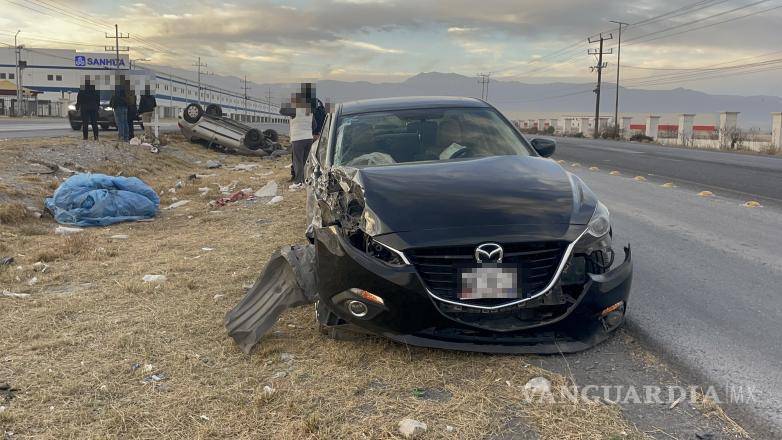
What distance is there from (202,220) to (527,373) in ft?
21.9

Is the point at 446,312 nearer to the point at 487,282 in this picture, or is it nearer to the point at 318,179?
the point at 487,282

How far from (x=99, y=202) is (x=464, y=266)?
7123 mm

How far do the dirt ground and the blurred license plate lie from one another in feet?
1.43

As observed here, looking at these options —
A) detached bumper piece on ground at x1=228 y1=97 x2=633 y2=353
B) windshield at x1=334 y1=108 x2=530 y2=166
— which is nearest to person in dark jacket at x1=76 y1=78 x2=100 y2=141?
windshield at x1=334 y1=108 x2=530 y2=166

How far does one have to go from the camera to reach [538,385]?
10.6 feet

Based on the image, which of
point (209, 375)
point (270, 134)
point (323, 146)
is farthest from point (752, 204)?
point (270, 134)

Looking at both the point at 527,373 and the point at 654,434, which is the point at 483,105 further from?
the point at 654,434

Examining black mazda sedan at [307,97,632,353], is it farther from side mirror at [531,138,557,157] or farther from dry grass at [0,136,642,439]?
side mirror at [531,138,557,157]

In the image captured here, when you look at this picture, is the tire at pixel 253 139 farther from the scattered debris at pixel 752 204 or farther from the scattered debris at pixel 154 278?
the scattered debris at pixel 154 278

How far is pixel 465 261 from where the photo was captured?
133 inches

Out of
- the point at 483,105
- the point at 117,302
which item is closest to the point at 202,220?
the point at 117,302

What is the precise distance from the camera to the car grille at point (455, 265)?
3.37m

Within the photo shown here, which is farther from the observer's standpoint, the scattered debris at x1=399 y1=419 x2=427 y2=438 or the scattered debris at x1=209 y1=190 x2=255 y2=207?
the scattered debris at x1=209 y1=190 x2=255 y2=207

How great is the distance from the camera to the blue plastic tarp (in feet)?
29.0
